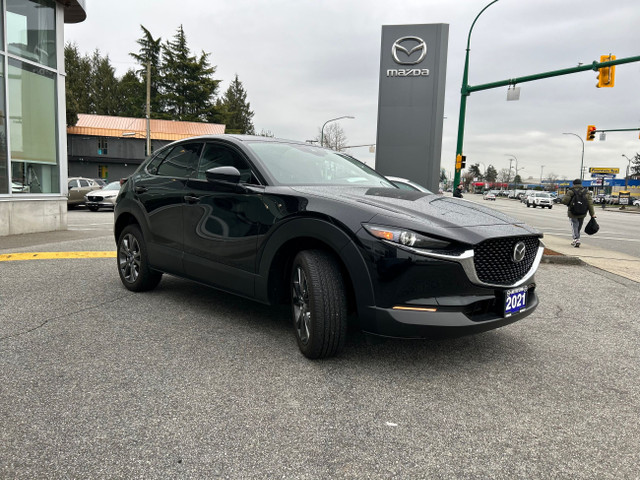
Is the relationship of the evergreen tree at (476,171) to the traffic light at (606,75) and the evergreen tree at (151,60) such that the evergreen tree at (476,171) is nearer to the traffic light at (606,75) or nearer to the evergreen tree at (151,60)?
the evergreen tree at (151,60)

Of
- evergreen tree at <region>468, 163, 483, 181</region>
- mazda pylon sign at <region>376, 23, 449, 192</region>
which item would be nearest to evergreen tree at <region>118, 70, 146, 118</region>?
mazda pylon sign at <region>376, 23, 449, 192</region>

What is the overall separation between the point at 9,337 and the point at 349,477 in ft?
9.93

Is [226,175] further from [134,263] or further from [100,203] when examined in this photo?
[100,203]

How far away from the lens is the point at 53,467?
6.78ft

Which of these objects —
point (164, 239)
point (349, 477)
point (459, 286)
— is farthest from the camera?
point (164, 239)

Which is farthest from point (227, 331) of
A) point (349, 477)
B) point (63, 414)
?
point (349, 477)

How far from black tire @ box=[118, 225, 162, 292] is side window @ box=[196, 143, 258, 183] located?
1133mm

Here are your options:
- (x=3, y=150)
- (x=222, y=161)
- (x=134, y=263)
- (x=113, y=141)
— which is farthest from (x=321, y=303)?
(x=113, y=141)

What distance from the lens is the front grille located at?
295cm

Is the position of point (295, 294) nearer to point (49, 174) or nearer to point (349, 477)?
point (349, 477)

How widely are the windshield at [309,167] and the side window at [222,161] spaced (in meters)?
0.15

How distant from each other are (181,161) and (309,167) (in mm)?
1379

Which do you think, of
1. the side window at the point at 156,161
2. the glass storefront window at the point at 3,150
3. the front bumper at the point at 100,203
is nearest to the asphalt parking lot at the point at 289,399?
the side window at the point at 156,161

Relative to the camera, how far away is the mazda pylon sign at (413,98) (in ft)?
58.6
